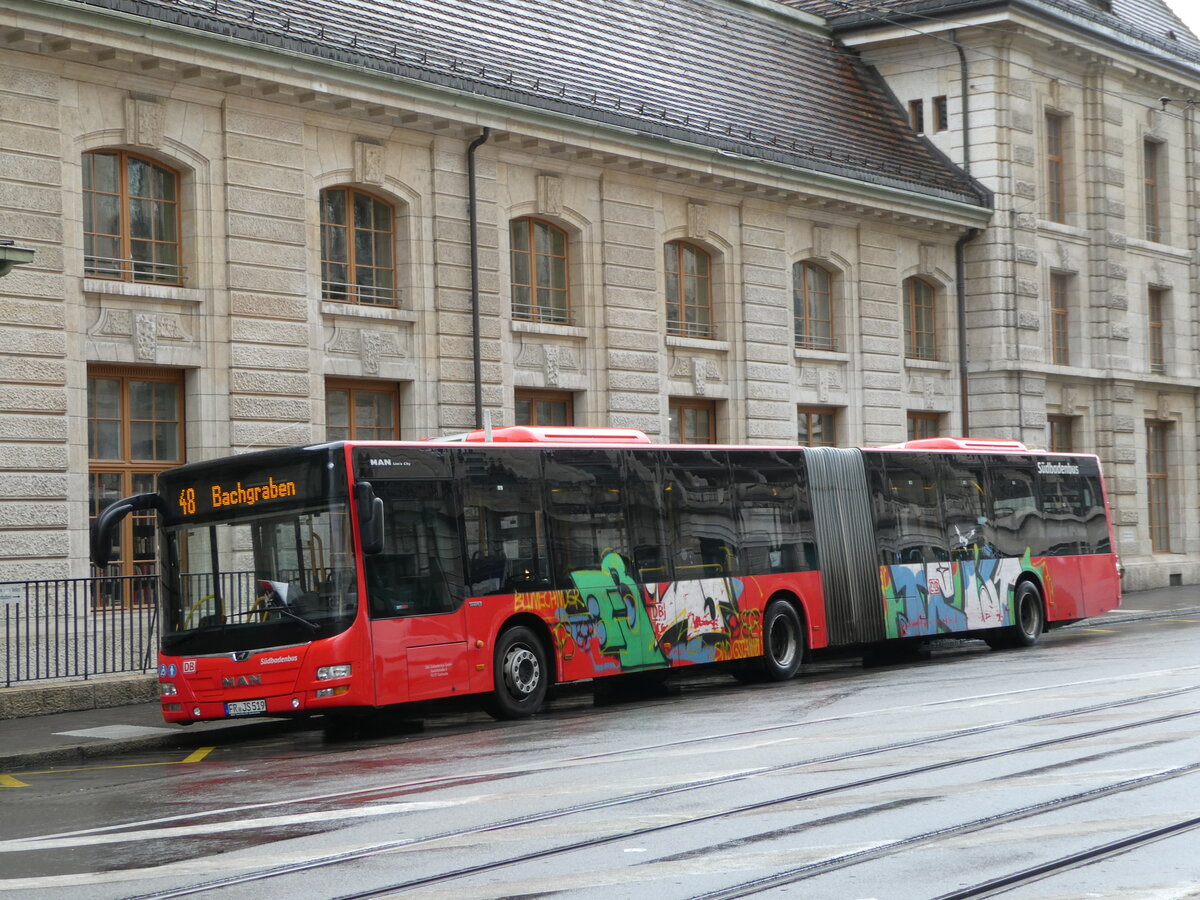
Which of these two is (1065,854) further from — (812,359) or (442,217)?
(812,359)

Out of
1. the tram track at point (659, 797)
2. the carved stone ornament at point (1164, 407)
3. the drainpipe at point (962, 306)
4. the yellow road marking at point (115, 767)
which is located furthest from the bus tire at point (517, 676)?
the carved stone ornament at point (1164, 407)

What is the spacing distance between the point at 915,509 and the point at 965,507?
1.24 meters

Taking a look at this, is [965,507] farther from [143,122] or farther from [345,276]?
[143,122]

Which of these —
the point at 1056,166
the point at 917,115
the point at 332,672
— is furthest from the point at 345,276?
the point at 1056,166

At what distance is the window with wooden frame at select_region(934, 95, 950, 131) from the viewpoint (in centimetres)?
3867

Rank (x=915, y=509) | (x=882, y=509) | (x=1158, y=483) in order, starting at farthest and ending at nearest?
(x=1158, y=483) < (x=915, y=509) < (x=882, y=509)

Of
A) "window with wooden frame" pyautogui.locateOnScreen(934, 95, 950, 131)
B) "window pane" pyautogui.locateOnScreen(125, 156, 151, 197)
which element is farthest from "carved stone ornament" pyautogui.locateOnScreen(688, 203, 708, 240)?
"window pane" pyautogui.locateOnScreen(125, 156, 151, 197)

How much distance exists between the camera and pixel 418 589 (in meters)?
17.2

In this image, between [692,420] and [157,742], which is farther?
[692,420]

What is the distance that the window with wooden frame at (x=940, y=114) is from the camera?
38.7 m

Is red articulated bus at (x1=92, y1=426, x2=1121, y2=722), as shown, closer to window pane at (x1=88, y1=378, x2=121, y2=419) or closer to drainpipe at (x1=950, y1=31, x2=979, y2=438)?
window pane at (x1=88, y1=378, x2=121, y2=419)

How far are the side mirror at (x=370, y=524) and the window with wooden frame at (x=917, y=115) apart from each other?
25663 mm

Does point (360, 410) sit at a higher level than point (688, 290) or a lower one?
lower

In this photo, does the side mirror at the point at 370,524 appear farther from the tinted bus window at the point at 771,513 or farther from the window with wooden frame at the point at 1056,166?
the window with wooden frame at the point at 1056,166
